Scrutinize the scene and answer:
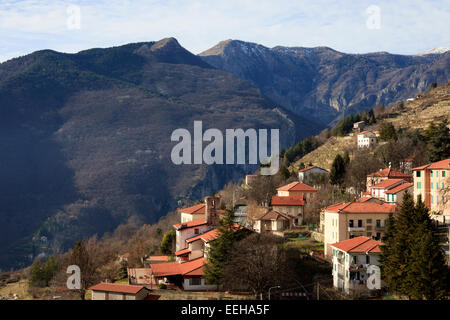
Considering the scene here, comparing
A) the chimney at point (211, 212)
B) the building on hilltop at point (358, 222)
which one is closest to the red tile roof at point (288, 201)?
the chimney at point (211, 212)

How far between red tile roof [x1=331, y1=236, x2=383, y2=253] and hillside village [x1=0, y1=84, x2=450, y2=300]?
8 centimetres

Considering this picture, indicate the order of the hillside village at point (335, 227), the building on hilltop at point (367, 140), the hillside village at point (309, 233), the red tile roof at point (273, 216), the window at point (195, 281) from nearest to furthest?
the hillside village at point (309, 233) → the hillside village at point (335, 227) → the window at point (195, 281) → the red tile roof at point (273, 216) → the building on hilltop at point (367, 140)

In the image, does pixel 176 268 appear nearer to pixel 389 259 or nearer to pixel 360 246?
pixel 360 246

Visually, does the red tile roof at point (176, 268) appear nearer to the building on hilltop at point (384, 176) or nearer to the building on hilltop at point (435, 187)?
the building on hilltop at point (435, 187)

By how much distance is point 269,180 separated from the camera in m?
95.6

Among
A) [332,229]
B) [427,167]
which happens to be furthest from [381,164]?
[332,229]

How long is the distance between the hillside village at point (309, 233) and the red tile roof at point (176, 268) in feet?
0.29

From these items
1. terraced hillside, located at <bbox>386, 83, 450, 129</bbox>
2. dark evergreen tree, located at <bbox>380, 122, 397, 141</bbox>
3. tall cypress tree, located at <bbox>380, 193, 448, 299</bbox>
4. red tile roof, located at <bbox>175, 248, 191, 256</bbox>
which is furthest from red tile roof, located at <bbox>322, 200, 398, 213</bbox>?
terraced hillside, located at <bbox>386, 83, 450, 129</bbox>

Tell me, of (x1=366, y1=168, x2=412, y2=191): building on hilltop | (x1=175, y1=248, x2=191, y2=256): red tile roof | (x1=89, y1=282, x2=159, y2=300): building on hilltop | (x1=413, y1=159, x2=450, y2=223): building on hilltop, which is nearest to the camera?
(x1=89, y1=282, x2=159, y2=300): building on hilltop

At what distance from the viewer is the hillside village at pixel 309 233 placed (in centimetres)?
4772

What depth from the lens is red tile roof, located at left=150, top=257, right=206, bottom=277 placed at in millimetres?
53375

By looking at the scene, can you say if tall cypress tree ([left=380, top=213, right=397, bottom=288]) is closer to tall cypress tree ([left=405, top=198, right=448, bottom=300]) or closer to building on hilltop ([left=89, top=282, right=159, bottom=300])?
tall cypress tree ([left=405, top=198, right=448, bottom=300])
